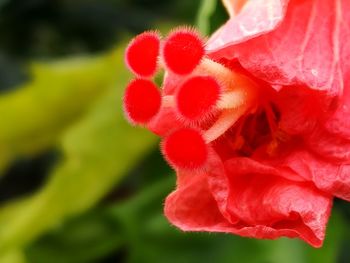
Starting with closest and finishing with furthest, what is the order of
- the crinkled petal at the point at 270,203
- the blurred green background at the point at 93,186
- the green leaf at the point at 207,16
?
the crinkled petal at the point at 270,203, the green leaf at the point at 207,16, the blurred green background at the point at 93,186

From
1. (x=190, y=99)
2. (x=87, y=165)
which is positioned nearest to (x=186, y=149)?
(x=190, y=99)

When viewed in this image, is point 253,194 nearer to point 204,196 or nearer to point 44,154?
point 204,196

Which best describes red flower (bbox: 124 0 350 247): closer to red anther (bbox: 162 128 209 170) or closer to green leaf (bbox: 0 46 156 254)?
red anther (bbox: 162 128 209 170)

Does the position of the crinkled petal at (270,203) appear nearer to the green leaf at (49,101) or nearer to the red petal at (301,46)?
the red petal at (301,46)

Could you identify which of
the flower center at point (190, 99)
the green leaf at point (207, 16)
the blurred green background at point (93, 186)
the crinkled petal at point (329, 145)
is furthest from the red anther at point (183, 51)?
the blurred green background at point (93, 186)

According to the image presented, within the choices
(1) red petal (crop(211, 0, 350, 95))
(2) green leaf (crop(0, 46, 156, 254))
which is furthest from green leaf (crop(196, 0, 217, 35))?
(2) green leaf (crop(0, 46, 156, 254))

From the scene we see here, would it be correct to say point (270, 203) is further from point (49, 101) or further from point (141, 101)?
point (49, 101)

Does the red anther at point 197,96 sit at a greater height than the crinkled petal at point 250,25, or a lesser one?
lesser
